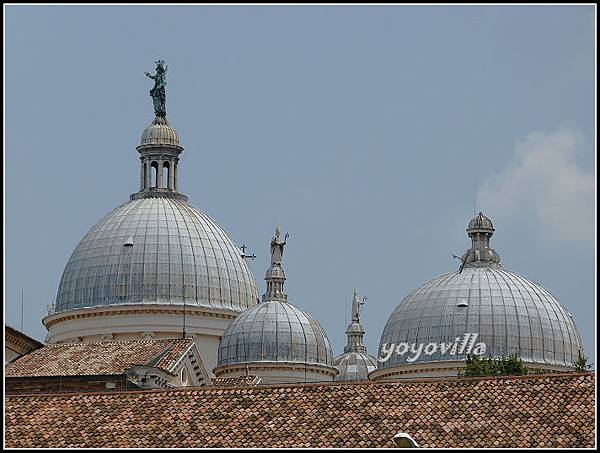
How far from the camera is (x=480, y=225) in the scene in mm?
101812

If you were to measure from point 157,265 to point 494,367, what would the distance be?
17814mm

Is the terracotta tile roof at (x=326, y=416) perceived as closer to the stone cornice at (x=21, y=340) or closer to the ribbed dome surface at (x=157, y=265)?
the stone cornice at (x=21, y=340)

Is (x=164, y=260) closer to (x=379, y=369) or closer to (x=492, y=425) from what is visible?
(x=379, y=369)

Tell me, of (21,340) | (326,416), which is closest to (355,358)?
(21,340)

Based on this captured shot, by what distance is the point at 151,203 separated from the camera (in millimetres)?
100125

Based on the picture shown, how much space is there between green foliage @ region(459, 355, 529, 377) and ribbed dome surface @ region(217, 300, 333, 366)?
6933mm

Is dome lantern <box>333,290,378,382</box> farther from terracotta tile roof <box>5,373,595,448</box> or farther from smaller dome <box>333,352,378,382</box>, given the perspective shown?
terracotta tile roof <box>5,373,595,448</box>

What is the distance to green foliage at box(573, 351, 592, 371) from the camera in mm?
86875

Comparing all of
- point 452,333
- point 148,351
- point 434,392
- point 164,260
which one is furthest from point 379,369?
point 434,392
